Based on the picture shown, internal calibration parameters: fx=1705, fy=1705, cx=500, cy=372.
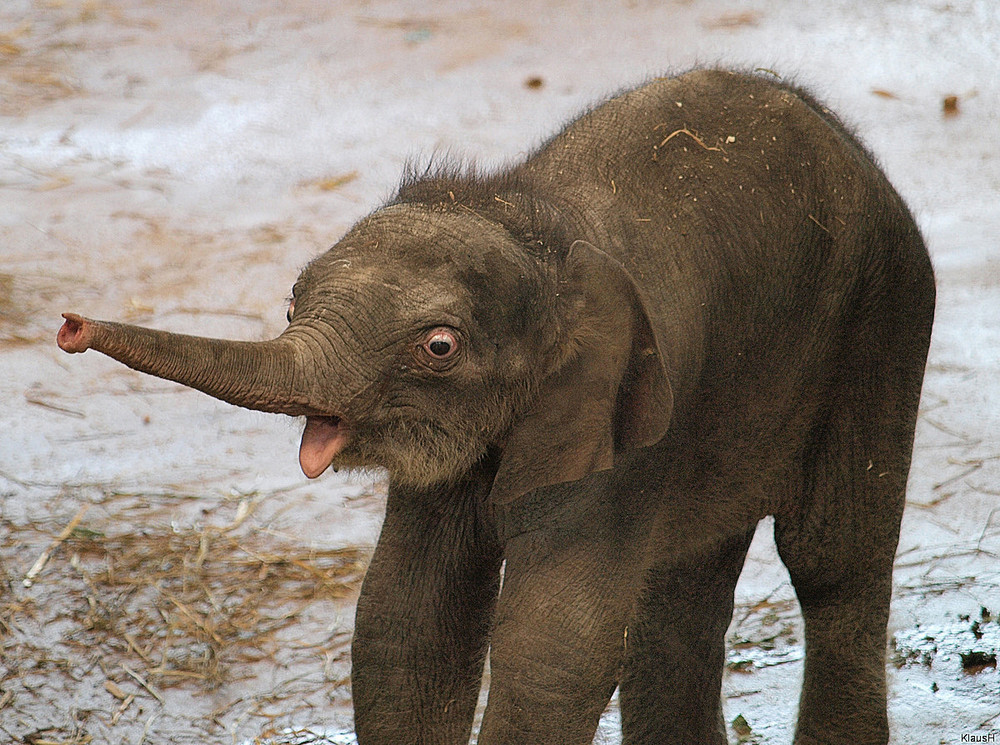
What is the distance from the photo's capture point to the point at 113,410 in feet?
22.9

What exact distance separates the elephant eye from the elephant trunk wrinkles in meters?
0.26

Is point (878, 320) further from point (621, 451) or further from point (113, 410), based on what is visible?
point (113, 410)

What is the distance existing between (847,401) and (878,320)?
0.21m

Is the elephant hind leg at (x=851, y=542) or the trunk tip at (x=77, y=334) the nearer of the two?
the trunk tip at (x=77, y=334)

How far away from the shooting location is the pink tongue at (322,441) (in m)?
3.07

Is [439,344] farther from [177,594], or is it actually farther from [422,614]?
[177,594]

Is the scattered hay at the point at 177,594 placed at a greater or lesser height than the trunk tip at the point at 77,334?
lesser

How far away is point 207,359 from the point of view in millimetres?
2777

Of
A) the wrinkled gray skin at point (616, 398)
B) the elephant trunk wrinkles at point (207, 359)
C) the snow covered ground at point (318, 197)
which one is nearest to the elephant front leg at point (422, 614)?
the wrinkled gray skin at point (616, 398)

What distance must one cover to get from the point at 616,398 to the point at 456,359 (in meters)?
0.38

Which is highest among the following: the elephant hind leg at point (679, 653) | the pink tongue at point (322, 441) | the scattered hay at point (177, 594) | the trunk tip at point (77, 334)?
the trunk tip at point (77, 334)

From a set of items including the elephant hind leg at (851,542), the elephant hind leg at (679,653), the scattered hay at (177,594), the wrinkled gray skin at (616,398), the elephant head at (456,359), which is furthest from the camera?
the scattered hay at (177,594)

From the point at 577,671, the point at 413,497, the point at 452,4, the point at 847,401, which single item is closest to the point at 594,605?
the point at 577,671

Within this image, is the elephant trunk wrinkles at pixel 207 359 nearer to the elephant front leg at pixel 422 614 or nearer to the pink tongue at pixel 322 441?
the pink tongue at pixel 322 441
